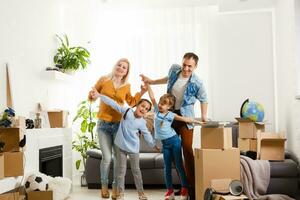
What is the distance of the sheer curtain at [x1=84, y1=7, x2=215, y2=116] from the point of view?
6.07 meters

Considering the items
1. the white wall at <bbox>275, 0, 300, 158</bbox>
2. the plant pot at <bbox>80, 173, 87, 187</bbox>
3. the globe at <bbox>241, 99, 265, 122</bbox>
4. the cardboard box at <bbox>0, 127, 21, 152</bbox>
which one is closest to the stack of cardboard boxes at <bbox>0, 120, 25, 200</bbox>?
the cardboard box at <bbox>0, 127, 21, 152</bbox>

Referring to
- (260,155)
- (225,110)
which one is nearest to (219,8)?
(225,110)

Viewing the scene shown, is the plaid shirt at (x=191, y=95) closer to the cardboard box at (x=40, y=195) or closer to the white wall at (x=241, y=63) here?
the cardboard box at (x=40, y=195)

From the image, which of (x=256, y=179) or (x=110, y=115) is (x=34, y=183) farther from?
(x=256, y=179)

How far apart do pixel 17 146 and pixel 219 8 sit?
4.05 metres

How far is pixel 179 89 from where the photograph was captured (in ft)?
12.3

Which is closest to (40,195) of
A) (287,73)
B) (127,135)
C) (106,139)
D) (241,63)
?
(106,139)

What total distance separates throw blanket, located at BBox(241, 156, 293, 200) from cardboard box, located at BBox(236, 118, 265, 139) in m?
0.65

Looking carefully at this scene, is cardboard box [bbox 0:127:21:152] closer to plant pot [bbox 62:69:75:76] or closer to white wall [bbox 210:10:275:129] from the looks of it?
plant pot [bbox 62:69:75:76]

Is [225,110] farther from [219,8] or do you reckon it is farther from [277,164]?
[277,164]

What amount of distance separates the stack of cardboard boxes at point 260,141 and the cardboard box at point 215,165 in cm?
84

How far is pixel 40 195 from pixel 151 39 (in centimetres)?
344

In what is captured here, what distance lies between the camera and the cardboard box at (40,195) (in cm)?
353

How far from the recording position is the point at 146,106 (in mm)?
3848
